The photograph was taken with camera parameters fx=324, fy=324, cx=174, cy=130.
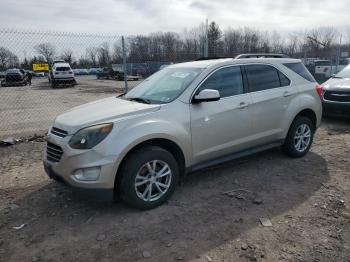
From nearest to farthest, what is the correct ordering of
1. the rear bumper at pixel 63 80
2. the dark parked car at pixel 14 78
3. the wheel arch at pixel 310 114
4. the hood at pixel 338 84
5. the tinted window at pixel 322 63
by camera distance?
the wheel arch at pixel 310 114
the hood at pixel 338 84
the tinted window at pixel 322 63
the rear bumper at pixel 63 80
the dark parked car at pixel 14 78

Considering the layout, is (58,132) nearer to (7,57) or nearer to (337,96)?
(337,96)

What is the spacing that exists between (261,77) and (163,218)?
269 cm

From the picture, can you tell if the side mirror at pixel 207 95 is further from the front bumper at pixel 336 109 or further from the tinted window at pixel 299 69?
the front bumper at pixel 336 109

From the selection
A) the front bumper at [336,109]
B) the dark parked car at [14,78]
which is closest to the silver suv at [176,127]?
the front bumper at [336,109]

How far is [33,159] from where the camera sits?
19.7ft

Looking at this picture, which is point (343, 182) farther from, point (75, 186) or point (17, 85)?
point (17, 85)

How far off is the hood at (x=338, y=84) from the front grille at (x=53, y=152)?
290 inches

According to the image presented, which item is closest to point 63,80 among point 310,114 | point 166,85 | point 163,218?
point 166,85

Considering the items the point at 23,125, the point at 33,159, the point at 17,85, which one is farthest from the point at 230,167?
the point at 17,85

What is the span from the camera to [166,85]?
4652 millimetres

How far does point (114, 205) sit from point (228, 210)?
1.42 metres

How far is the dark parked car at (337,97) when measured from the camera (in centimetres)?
826

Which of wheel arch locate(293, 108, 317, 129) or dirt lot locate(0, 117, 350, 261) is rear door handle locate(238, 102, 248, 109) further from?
wheel arch locate(293, 108, 317, 129)

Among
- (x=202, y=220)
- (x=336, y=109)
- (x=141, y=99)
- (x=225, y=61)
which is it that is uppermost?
(x=225, y=61)
